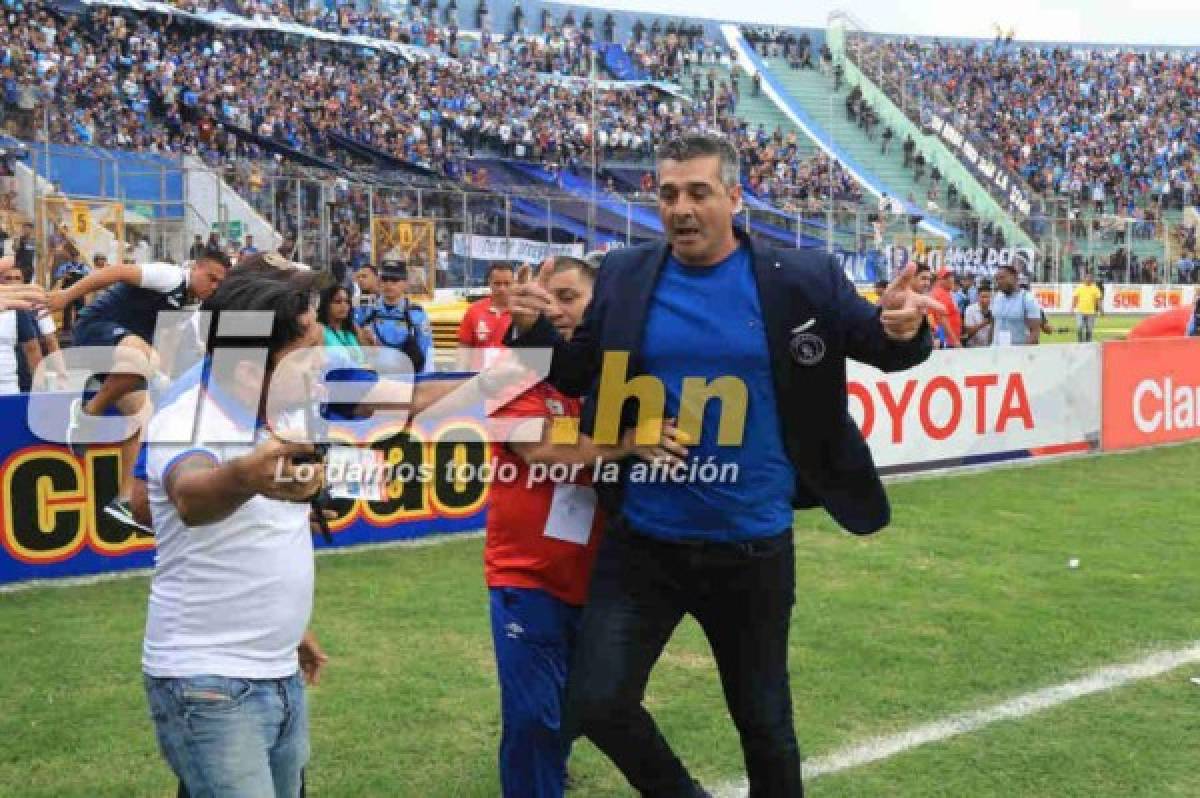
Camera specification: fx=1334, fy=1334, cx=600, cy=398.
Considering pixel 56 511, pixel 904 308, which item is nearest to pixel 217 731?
pixel 904 308

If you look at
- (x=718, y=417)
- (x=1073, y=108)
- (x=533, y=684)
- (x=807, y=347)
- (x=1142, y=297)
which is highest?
(x=1073, y=108)

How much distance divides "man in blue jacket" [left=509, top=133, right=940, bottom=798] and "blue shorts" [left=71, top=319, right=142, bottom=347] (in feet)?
Result: 17.3

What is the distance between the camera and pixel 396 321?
10336mm

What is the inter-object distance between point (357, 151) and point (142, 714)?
32.7 m

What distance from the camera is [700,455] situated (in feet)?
12.6

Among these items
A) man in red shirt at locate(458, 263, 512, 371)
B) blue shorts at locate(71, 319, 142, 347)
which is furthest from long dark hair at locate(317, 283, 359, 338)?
blue shorts at locate(71, 319, 142, 347)

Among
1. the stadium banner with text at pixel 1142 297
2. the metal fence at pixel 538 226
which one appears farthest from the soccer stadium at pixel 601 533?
the stadium banner with text at pixel 1142 297

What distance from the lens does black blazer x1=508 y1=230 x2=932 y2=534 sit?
3783 millimetres

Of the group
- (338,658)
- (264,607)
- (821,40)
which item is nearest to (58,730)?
(338,658)

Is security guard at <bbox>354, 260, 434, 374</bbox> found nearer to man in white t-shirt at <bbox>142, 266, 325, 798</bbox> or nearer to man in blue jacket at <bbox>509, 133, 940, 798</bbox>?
man in blue jacket at <bbox>509, 133, 940, 798</bbox>

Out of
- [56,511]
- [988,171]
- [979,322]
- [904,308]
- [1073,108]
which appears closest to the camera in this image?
[904,308]

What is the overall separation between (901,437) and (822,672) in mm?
6262

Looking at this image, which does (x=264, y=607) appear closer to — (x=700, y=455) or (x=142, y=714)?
(x=700, y=455)

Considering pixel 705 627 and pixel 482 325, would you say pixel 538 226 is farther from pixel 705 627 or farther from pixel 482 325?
pixel 705 627
